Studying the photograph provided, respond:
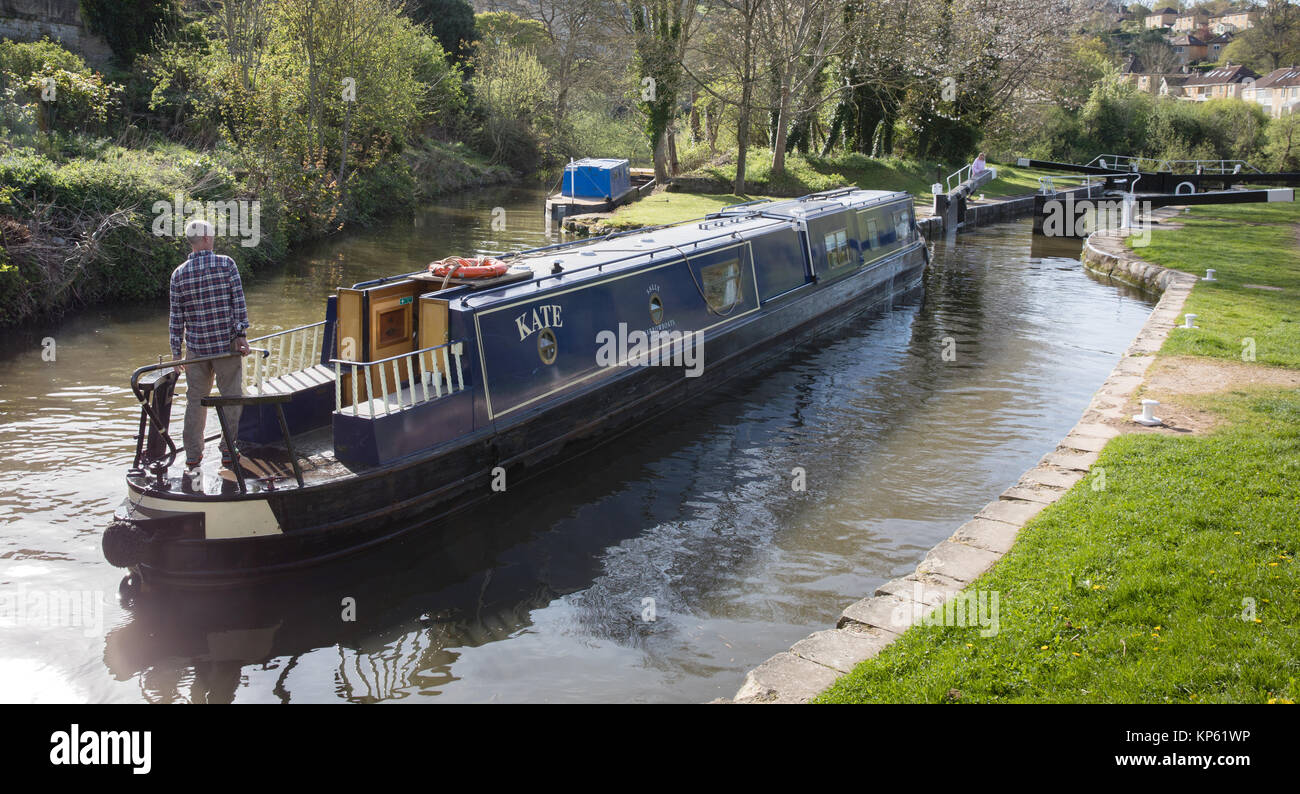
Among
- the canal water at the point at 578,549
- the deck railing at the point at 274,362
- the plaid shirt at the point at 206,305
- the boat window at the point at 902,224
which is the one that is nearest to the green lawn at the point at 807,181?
the boat window at the point at 902,224

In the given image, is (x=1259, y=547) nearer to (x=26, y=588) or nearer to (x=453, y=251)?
(x=26, y=588)

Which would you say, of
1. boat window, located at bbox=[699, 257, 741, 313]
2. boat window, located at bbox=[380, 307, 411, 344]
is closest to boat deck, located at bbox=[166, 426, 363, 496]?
boat window, located at bbox=[380, 307, 411, 344]

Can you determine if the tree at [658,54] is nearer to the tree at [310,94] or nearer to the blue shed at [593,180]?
the blue shed at [593,180]

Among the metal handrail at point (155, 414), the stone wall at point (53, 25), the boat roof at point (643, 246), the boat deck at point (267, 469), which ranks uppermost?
the stone wall at point (53, 25)

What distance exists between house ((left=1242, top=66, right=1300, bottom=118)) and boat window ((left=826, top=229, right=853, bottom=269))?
57.9 meters

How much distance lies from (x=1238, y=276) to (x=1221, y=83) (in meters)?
71.4

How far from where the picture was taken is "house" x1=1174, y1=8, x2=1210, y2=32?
130m

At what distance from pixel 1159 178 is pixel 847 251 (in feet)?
66.9

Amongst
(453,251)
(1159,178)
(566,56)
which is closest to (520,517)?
(453,251)

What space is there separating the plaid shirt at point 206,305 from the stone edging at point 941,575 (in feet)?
14.7

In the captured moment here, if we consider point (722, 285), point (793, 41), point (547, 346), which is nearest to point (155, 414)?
point (547, 346)

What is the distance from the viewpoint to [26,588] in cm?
600

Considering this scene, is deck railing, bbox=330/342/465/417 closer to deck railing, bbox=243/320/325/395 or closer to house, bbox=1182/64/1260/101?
deck railing, bbox=243/320/325/395

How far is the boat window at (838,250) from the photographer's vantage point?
1401cm
